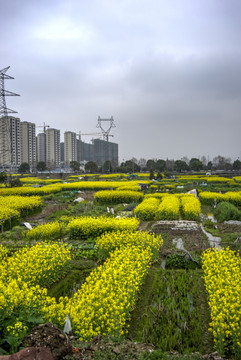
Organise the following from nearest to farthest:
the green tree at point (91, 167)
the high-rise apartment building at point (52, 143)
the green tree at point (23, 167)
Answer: the green tree at point (23, 167)
the green tree at point (91, 167)
the high-rise apartment building at point (52, 143)

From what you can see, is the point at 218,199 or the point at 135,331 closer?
the point at 135,331

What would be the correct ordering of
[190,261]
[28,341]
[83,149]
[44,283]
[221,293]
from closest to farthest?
1. [28,341]
2. [221,293]
3. [44,283]
4. [190,261]
5. [83,149]

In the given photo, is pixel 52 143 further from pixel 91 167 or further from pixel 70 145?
pixel 91 167

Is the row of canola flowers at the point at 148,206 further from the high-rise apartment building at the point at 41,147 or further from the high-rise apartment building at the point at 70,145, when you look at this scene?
the high-rise apartment building at the point at 70,145

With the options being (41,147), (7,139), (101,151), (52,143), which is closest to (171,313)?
(7,139)

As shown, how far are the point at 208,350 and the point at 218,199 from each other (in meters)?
18.3

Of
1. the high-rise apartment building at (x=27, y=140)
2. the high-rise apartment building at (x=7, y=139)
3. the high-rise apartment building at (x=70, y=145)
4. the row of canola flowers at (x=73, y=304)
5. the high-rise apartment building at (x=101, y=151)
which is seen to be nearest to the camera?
the row of canola flowers at (x=73, y=304)

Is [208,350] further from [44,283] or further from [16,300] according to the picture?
[44,283]

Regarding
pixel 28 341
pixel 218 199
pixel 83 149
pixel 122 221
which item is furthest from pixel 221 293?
pixel 83 149

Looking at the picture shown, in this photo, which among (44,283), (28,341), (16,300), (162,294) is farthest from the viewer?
(44,283)

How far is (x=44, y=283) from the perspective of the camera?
7152 mm

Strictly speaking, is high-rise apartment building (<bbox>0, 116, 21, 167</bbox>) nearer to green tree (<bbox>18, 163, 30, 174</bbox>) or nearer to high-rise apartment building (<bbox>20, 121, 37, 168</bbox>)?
green tree (<bbox>18, 163, 30, 174</bbox>)

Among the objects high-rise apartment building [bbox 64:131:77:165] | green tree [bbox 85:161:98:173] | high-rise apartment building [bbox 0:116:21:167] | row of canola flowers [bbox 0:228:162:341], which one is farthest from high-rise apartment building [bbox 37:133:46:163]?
row of canola flowers [bbox 0:228:162:341]

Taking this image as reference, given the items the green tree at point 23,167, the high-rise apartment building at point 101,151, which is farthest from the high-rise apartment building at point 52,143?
the green tree at point 23,167
